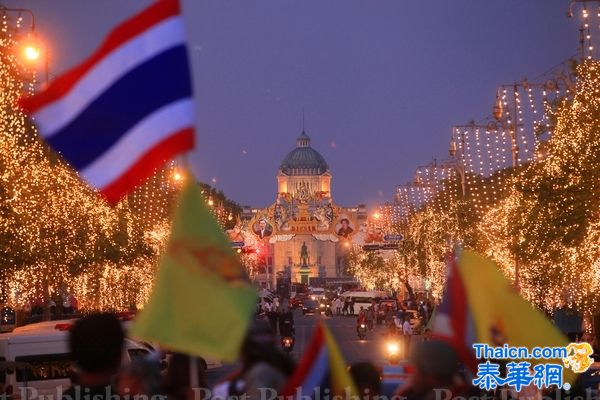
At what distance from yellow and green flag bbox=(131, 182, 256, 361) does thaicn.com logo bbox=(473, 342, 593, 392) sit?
7.21ft

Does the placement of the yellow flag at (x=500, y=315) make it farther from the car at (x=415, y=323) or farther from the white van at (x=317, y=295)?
the white van at (x=317, y=295)

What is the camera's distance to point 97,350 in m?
7.08

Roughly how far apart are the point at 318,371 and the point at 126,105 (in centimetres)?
199

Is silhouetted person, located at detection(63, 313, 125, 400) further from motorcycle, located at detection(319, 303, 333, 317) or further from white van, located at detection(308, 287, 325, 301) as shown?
white van, located at detection(308, 287, 325, 301)

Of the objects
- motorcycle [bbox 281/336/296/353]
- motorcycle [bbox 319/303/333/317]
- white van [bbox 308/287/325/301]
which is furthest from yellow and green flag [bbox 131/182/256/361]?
white van [bbox 308/287/325/301]

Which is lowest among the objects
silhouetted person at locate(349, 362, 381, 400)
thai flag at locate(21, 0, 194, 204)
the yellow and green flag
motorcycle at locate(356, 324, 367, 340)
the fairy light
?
silhouetted person at locate(349, 362, 381, 400)

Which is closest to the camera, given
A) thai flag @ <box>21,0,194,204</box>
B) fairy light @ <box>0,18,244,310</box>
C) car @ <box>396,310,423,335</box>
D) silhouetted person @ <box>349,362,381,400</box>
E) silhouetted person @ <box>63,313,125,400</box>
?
silhouetted person @ <box>63,313,125,400</box>

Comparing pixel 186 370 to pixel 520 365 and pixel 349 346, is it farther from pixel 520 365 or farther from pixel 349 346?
pixel 349 346

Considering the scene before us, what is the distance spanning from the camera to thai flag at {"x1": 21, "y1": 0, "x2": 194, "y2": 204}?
769cm

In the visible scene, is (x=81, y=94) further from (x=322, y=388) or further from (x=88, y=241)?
(x=88, y=241)

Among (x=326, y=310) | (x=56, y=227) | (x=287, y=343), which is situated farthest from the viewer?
(x=326, y=310)

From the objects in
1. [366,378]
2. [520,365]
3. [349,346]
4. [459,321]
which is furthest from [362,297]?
[459,321]

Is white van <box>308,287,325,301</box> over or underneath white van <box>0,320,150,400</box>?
over

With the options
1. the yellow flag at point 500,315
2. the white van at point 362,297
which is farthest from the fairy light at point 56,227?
Answer: the yellow flag at point 500,315
